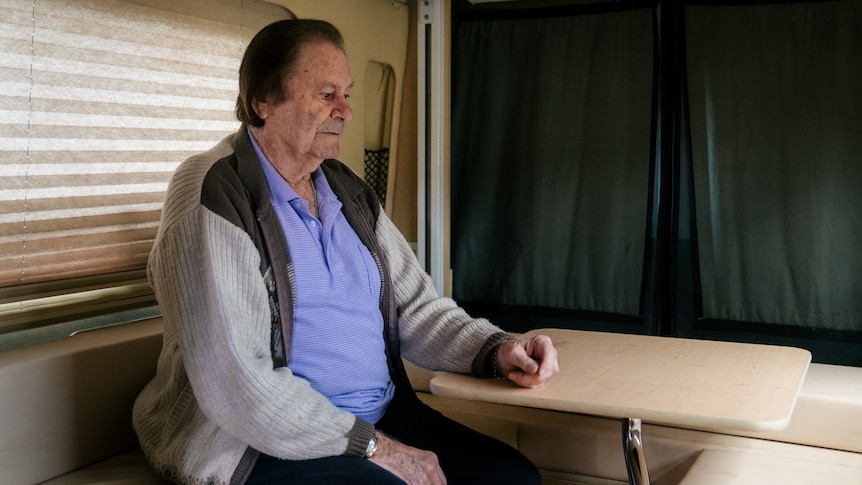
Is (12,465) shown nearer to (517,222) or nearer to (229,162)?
(229,162)

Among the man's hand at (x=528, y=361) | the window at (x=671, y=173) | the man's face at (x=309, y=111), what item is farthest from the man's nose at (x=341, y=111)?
the window at (x=671, y=173)

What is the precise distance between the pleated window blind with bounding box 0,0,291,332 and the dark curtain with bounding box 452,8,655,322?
1.11 meters

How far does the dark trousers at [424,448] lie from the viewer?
61.9 inches

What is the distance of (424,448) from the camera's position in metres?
1.85

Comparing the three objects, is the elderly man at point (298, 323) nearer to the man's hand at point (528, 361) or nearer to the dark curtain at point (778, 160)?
the man's hand at point (528, 361)

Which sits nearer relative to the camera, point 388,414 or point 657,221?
point 388,414

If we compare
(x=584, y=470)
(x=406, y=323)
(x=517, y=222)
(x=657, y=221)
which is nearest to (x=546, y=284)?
(x=517, y=222)

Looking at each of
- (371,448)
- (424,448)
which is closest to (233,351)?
(371,448)

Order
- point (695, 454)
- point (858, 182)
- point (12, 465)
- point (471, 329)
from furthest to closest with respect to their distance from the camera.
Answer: point (858, 182) < point (695, 454) < point (471, 329) < point (12, 465)

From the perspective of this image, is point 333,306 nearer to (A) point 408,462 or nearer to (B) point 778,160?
(A) point 408,462

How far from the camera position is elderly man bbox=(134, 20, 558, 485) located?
1.54m

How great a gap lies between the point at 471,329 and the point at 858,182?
1654mm

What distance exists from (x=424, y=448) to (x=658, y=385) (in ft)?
1.78

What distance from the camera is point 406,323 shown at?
1982 mm
